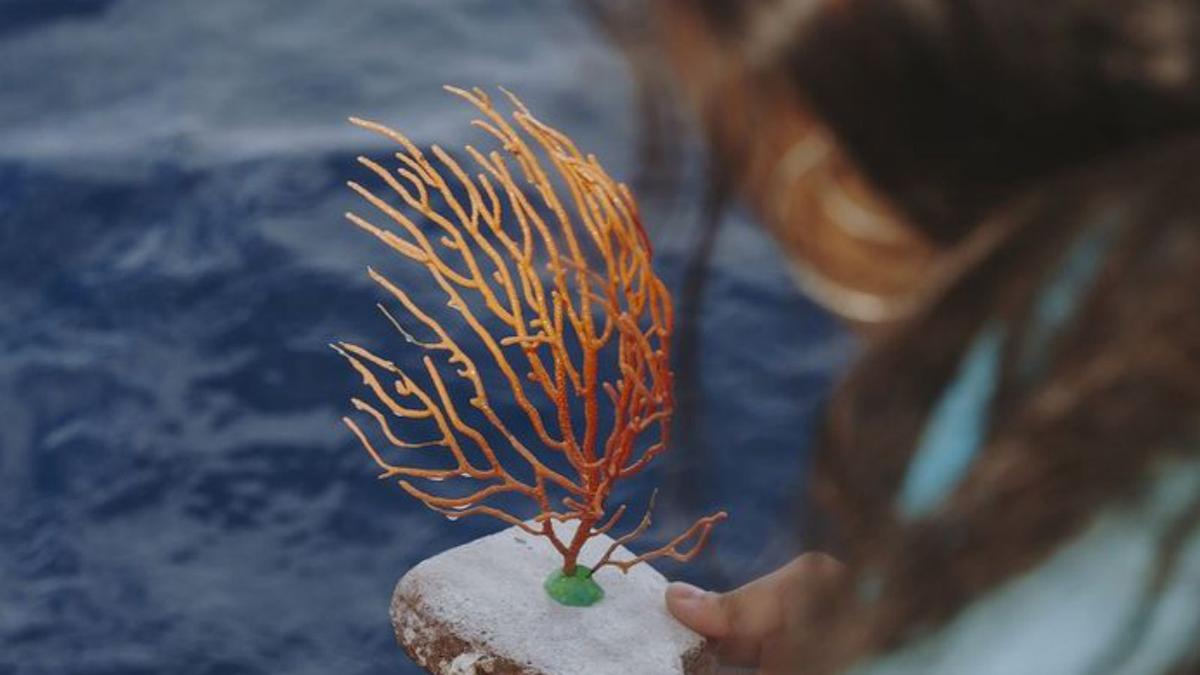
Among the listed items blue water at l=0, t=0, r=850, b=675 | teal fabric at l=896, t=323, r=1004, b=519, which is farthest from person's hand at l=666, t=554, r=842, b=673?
teal fabric at l=896, t=323, r=1004, b=519

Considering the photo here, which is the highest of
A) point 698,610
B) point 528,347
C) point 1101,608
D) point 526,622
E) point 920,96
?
point 920,96

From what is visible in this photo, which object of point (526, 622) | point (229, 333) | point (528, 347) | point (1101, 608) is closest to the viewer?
point (1101, 608)

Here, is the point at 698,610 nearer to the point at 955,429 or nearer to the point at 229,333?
the point at 229,333

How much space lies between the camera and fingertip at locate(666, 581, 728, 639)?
164 inches

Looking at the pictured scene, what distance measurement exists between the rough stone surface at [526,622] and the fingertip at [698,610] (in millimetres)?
25

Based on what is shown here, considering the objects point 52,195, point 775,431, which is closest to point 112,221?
point 52,195

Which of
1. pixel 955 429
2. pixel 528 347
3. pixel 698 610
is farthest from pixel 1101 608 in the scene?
pixel 698 610

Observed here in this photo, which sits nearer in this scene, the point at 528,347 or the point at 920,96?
the point at 920,96

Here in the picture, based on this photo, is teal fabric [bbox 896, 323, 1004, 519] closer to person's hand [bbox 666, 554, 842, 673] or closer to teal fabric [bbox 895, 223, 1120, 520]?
teal fabric [bbox 895, 223, 1120, 520]

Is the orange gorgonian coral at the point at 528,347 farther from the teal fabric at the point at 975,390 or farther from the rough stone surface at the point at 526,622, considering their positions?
the teal fabric at the point at 975,390

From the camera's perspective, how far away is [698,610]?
4188mm

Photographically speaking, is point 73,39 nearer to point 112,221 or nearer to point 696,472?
point 112,221

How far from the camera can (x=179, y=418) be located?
6.24m

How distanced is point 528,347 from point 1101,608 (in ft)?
10.8
